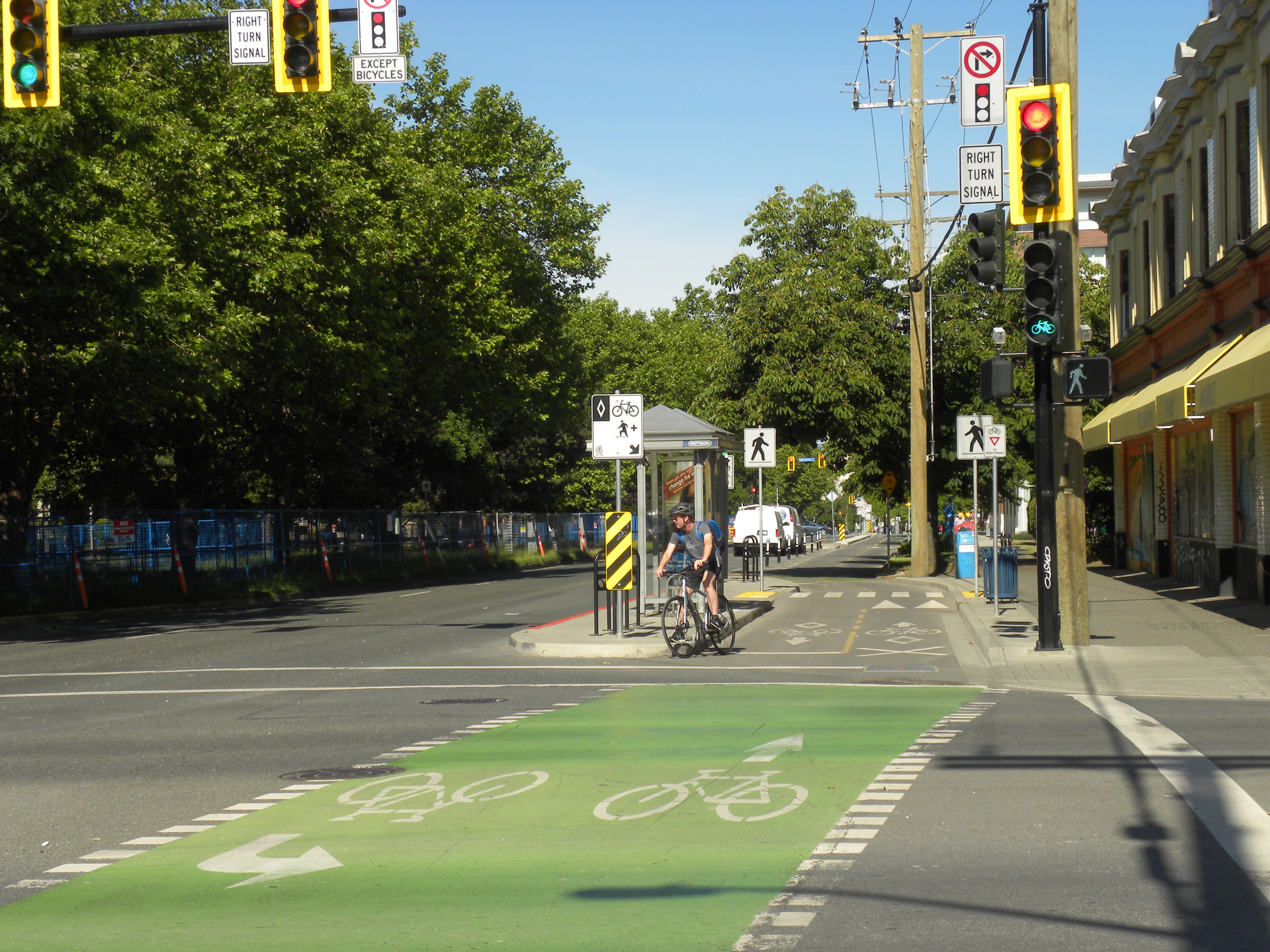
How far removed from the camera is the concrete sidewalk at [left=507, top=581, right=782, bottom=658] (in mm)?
16609

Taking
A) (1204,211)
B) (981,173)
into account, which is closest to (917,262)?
(1204,211)

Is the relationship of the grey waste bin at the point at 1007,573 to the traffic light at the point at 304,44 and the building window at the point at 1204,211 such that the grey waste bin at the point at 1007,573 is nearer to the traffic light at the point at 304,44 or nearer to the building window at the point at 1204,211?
the building window at the point at 1204,211

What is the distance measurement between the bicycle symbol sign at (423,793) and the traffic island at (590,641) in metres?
7.97

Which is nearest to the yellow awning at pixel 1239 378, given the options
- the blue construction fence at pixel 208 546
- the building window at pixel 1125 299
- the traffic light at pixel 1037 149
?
the traffic light at pixel 1037 149

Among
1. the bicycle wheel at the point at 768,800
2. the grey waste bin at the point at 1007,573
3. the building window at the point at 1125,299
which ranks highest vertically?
the building window at the point at 1125,299

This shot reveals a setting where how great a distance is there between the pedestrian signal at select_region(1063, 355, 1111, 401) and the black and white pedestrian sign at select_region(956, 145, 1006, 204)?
2519mm

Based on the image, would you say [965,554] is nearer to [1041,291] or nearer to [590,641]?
[590,641]

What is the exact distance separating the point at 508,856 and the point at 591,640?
10777mm

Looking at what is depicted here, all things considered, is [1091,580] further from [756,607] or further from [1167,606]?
[756,607]

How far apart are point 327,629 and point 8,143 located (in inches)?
348

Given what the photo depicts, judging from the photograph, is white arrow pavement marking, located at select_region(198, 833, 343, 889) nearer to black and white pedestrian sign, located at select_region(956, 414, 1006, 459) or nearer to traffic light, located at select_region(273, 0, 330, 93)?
traffic light, located at select_region(273, 0, 330, 93)

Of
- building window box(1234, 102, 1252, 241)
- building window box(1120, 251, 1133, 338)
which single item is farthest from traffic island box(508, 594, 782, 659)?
building window box(1120, 251, 1133, 338)

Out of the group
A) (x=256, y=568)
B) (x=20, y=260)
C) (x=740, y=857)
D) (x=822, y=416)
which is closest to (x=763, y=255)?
(x=822, y=416)

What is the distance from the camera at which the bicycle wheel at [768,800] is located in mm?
7195
